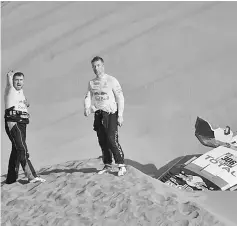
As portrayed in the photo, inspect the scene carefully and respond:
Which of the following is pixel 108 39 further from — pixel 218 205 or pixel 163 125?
pixel 218 205

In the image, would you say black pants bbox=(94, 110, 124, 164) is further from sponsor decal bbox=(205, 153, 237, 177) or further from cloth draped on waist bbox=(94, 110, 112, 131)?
sponsor decal bbox=(205, 153, 237, 177)

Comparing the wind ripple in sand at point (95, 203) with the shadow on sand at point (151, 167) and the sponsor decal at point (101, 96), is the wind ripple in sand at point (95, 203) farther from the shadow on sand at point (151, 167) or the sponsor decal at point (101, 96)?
the shadow on sand at point (151, 167)

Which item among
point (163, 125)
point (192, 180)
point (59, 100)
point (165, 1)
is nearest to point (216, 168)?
point (192, 180)

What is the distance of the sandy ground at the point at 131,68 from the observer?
1025 cm

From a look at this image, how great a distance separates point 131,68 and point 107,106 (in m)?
5.32

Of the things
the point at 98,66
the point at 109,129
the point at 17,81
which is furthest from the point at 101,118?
the point at 17,81

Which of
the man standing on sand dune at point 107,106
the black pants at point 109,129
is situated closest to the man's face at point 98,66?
the man standing on sand dune at point 107,106

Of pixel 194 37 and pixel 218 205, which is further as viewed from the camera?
pixel 194 37

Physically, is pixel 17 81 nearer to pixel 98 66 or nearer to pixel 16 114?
pixel 16 114

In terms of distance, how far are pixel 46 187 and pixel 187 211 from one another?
2.22 meters

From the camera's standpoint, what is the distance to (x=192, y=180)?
789 centimetres

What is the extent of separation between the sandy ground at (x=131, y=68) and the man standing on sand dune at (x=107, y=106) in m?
0.65

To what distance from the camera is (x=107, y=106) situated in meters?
7.42

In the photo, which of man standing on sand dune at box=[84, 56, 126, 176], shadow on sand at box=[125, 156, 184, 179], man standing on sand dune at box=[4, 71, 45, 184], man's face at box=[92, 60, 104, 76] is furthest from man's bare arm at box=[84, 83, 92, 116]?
shadow on sand at box=[125, 156, 184, 179]
